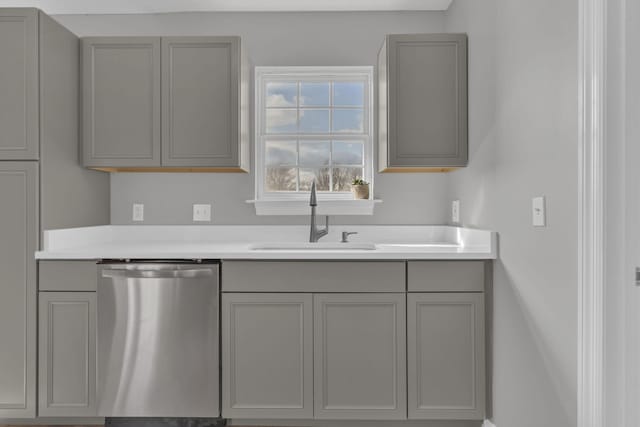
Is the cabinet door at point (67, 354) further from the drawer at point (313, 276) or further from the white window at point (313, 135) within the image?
the white window at point (313, 135)

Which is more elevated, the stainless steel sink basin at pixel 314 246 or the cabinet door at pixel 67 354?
the stainless steel sink basin at pixel 314 246

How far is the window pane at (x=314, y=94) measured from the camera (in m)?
3.31

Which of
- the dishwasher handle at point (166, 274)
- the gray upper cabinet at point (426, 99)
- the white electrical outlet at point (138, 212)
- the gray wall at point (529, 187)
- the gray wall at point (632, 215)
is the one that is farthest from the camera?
the white electrical outlet at point (138, 212)

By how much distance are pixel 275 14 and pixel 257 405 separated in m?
2.47

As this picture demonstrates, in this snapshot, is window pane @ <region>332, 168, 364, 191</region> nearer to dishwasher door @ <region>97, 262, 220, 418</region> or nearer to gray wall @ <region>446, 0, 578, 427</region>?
gray wall @ <region>446, 0, 578, 427</region>

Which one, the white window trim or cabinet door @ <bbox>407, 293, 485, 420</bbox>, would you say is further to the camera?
the white window trim

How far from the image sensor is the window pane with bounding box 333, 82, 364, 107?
3.30m

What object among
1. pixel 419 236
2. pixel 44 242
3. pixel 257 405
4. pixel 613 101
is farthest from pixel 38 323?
pixel 613 101

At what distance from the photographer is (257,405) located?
2408mm

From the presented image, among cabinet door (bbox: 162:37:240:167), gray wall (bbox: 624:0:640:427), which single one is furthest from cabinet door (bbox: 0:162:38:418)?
gray wall (bbox: 624:0:640:427)

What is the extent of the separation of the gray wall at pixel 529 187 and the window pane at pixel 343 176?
35.3 inches

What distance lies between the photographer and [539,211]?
1.86 m

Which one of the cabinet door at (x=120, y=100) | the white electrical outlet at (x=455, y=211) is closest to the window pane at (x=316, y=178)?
the white electrical outlet at (x=455, y=211)

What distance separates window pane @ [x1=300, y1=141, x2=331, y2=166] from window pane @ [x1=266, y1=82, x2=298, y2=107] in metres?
0.30
